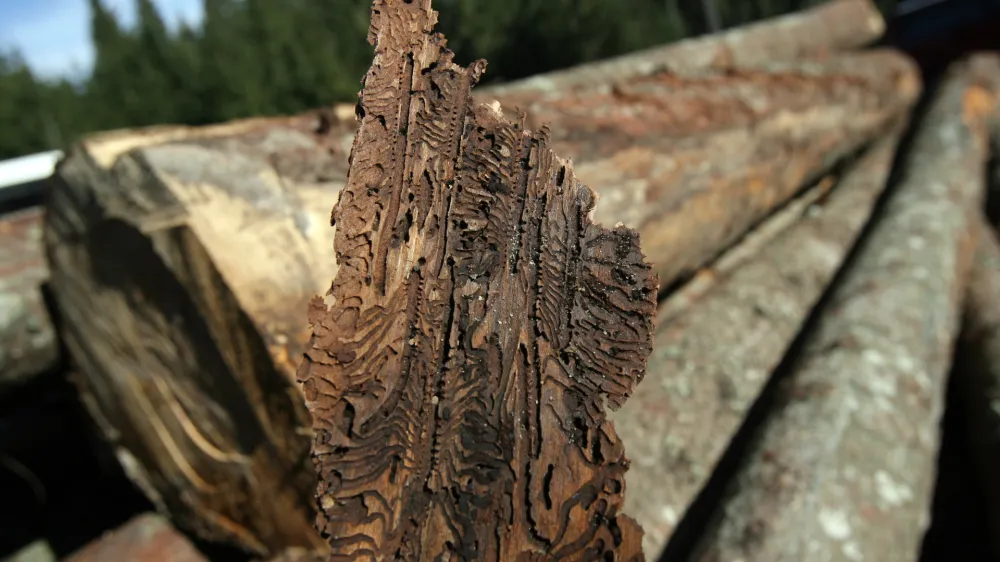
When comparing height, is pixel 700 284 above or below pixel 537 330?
below

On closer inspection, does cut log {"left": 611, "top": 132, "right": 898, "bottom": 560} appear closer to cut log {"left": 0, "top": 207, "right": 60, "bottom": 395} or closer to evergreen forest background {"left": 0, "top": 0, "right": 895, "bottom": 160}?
cut log {"left": 0, "top": 207, "right": 60, "bottom": 395}

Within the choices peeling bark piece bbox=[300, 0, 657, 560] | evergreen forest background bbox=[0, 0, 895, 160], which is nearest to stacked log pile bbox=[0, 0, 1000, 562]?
peeling bark piece bbox=[300, 0, 657, 560]

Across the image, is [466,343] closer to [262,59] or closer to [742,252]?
[742,252]

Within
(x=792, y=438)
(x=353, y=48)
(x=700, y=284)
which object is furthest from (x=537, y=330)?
(x=353, y=48)

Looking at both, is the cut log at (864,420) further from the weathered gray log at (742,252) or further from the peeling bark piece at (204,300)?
the peeling bark piece at (204,300)

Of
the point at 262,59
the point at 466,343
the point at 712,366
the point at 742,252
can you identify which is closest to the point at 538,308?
the point at 466,343

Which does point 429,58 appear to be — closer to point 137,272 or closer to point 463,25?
point 137,272
